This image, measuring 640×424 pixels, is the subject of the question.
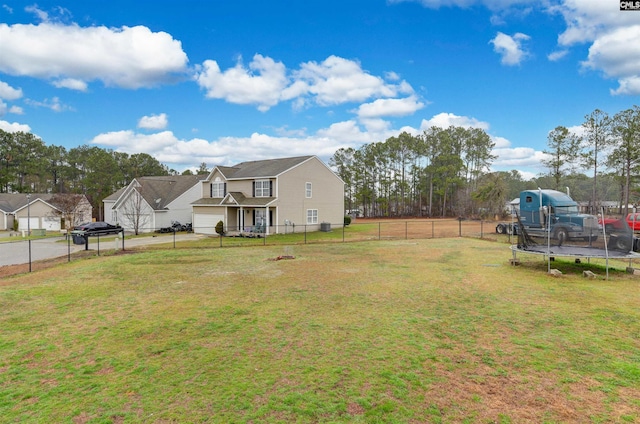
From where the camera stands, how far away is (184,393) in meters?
4.41

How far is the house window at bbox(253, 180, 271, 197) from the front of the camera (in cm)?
3006

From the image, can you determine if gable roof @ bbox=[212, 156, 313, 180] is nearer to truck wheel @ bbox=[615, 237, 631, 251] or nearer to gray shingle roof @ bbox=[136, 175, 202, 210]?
gray shingle roof @ bbox=[136, 175, 202, 210]

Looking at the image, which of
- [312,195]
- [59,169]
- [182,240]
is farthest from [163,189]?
[59,169]

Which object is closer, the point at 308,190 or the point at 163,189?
the point at 308,190

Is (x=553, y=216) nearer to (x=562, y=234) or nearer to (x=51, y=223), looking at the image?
(x=562, y=234)

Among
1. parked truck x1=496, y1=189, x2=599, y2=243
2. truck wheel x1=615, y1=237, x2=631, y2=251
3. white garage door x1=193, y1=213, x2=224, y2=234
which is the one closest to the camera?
truck wheel x1=615, y1=237, x2=631, y2=251

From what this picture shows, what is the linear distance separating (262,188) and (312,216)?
566 centimetres

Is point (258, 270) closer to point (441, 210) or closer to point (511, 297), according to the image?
point (511, 297)

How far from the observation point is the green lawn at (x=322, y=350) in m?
4.09

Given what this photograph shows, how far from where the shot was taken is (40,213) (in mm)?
42531

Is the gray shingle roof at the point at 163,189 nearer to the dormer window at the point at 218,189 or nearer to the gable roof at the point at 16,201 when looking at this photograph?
the dormer window at the point at 218,189

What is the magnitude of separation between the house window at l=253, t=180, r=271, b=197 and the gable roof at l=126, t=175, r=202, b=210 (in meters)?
12.0

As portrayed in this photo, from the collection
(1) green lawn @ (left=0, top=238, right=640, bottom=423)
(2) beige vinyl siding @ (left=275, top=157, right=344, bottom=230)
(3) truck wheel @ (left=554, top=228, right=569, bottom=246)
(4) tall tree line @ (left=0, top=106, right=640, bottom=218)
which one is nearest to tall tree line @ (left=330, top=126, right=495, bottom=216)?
(4) tall tree line @ (left=0, top=106, right=640, bottom=218)

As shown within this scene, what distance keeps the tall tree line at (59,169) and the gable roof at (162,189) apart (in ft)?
78.7
